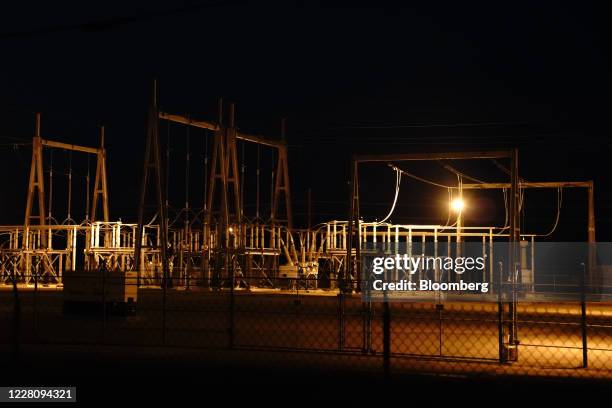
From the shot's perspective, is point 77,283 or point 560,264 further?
point 560,264

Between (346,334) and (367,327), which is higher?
(367,327)

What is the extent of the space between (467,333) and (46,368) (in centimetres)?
1180

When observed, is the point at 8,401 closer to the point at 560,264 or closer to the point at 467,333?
the point at 467,333

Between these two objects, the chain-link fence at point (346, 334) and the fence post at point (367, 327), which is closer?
the chain-link fence at point (346, 334)

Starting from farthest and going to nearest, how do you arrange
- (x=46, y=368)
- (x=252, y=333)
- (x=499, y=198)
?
1. (x=499, y=198)
2. (x=252, y=333)
3. (x=46, y=368)

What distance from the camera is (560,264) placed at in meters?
73.1

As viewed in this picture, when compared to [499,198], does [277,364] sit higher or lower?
lower

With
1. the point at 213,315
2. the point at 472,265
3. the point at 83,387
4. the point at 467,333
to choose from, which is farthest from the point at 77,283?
the point at 472,265

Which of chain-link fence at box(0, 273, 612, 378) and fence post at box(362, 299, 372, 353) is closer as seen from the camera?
chain-link fence at box(0, 273, 612, 378)

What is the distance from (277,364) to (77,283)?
10.5 meters

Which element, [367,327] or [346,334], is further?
[346,334]

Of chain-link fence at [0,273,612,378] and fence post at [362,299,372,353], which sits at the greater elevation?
fence post at [362,299,372,353]

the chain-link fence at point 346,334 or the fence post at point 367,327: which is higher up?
the fence post at point 367,327

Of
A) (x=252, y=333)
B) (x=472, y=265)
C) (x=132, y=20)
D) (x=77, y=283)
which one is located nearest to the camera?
(x=132, y=20)
